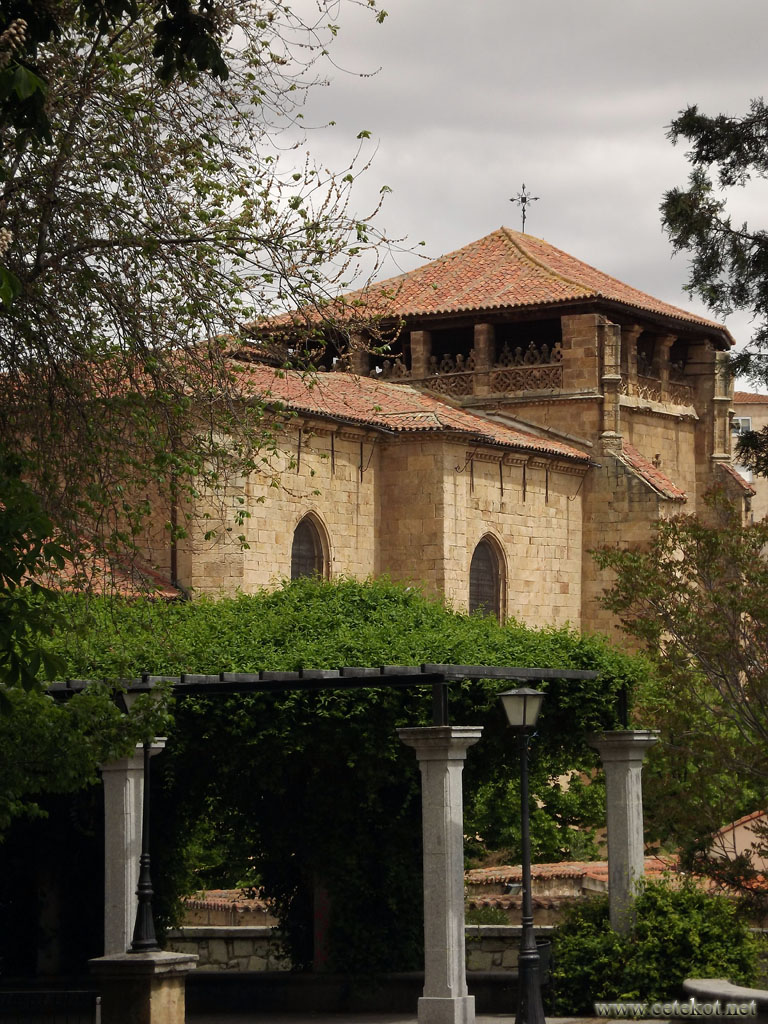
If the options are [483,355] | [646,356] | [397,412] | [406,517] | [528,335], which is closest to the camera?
[397,412]

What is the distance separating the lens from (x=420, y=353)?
4325 centimetres

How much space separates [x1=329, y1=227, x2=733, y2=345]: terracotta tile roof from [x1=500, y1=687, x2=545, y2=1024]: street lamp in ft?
82.1

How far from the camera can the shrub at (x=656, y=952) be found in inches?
677

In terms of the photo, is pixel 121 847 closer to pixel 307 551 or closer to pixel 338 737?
pixel 338 737

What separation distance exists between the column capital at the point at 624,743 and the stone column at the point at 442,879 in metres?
2.71

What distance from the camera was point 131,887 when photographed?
57.3ft

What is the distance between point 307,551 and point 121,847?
57.3ft

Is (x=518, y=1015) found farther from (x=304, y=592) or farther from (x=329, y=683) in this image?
(x=304, y=592)

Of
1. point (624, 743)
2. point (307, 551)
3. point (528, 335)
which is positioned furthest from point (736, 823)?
point (528, 335)

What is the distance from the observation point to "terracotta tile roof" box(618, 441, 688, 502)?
4097 cm

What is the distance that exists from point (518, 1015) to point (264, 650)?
17.9ft

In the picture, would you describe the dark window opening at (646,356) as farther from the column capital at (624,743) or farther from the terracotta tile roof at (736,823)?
the column capital at (624,743)

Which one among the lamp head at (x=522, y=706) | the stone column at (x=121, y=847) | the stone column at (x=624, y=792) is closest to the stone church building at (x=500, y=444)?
the stone column at (x=624, y=792)

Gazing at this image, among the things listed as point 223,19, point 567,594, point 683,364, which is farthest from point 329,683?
point 683,364
